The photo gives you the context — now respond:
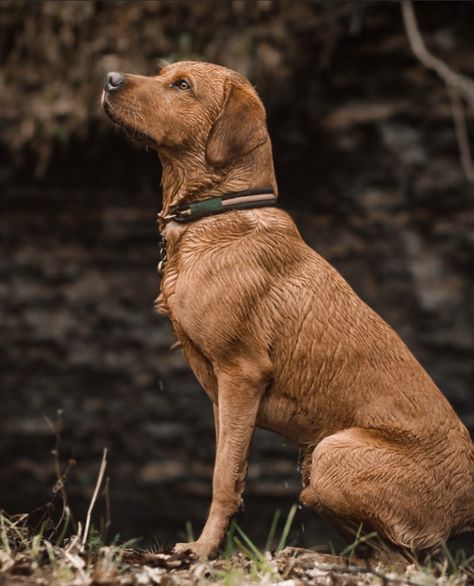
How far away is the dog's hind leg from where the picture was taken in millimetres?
3691

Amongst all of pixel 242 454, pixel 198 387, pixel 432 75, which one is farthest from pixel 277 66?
pixel 242 454

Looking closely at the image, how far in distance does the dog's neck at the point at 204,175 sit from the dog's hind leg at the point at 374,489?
3.78 ft

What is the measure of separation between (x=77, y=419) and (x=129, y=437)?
20.6 inches

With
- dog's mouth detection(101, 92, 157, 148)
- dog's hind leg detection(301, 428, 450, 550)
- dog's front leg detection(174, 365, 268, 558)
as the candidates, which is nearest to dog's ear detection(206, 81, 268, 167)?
dog's mouth detection(101, 92, 157, 148)

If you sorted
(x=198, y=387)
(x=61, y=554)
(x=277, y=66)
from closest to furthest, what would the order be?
1. (x=61, y=554)
2. (x=277, y=66)
3. (x=198, y=387)

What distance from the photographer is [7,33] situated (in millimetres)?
8242

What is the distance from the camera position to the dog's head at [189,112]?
149 inches

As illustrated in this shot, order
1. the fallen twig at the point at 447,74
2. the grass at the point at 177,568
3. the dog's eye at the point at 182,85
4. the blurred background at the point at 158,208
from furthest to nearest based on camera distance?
1. the blurred background at the point at 158,208
2. the fallen twig at the point at 447,74
3. the dog's eye at the point at 182,85
4. the grass at the point at 177,568

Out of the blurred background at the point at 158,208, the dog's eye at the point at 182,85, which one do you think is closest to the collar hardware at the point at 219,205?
the dog's eye at the point at 182,85

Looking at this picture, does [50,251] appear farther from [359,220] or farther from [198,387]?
[359,220]

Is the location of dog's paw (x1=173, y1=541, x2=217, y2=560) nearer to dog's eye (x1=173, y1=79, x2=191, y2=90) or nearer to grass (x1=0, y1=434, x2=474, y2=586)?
grass (x1=0, y1=434, x2=474, y2=586)

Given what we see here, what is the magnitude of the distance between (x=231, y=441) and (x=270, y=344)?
43cm

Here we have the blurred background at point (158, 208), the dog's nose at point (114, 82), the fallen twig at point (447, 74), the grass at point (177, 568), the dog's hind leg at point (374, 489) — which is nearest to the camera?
the grass at point (177, 568)

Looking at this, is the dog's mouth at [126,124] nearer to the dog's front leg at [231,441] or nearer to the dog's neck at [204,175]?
the dog's neck at [204,175]
